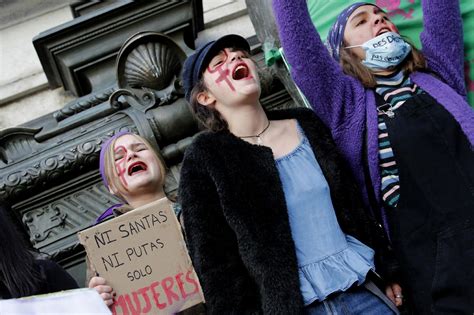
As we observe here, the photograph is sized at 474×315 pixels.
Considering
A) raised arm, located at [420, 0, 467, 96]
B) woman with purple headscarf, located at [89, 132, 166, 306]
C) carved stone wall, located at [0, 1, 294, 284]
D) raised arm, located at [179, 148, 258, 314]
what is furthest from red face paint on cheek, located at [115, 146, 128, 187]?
raised arm, located at [420, 0, 467, 96]

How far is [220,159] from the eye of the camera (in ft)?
6.46

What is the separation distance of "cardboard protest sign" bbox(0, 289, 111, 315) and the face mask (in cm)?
122

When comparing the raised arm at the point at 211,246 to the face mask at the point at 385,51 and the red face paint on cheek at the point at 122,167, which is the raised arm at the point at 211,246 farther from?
the face mask at the point at 385,51

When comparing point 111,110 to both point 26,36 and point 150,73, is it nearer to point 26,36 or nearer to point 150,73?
point 150,73

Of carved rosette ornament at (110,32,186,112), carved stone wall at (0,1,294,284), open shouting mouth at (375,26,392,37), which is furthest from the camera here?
carved rosette ornament at (110,32,186,112)

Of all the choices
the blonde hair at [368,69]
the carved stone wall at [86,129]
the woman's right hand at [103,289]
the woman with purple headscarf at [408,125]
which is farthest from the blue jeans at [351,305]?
the carved stone wall at [86,129]

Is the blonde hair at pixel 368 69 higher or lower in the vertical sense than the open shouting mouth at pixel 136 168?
higher

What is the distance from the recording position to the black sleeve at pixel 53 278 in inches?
83.9

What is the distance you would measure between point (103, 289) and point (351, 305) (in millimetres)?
720

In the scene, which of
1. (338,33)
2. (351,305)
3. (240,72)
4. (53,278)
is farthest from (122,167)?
(351,305)

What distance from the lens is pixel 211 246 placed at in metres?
1.87

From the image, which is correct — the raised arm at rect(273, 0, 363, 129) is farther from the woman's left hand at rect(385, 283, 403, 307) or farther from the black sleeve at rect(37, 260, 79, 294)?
the black sleeve at rect(37, 260, 79, 294)

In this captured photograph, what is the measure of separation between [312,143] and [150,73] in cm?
158

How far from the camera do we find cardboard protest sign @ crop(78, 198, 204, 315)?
1.93 meters
